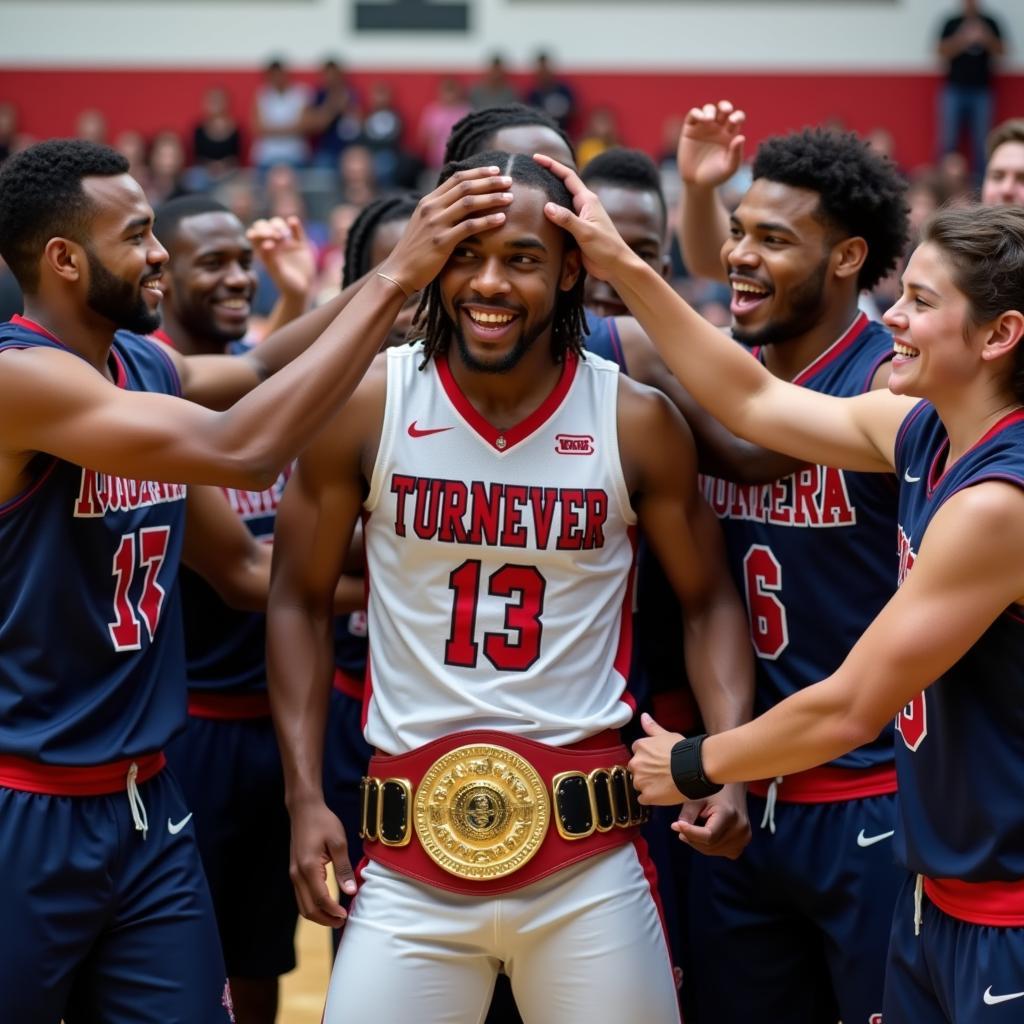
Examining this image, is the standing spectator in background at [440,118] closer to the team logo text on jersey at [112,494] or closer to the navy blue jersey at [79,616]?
the team logo text on jersey at [112,494]

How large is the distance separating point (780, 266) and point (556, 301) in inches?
29.0

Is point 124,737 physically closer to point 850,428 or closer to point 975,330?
point 850,428

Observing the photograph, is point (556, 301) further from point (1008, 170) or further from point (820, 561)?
point (1008, 170)

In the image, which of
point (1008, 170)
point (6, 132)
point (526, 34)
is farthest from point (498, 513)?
point (526, 34)

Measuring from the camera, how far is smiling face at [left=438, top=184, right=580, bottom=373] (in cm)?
335

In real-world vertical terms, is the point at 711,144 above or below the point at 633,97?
below

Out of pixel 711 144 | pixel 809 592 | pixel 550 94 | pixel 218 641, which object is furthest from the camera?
pixel 550 94

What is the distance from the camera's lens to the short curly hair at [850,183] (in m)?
4.04

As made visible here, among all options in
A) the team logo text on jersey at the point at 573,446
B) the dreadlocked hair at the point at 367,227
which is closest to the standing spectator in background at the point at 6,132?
the dreadlocked hair at the point at 367,227

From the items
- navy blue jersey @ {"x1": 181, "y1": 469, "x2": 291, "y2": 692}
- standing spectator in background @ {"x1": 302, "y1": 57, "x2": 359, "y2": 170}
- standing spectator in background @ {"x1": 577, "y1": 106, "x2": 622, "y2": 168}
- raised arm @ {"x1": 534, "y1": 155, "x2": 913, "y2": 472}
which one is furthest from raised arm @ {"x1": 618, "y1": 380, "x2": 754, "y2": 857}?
standing spectator in background @ {"x1": 302, "y1": 57, "x2": 359, "y2": 170}

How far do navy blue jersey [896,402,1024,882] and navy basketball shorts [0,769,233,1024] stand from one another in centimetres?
167

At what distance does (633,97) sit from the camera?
830 inches

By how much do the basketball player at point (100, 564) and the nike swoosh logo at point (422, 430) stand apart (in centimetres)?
22

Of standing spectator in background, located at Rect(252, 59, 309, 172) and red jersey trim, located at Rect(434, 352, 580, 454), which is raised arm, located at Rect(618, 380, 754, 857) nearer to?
red jersey trim, located at Rect(434, 352, 580, 454)
